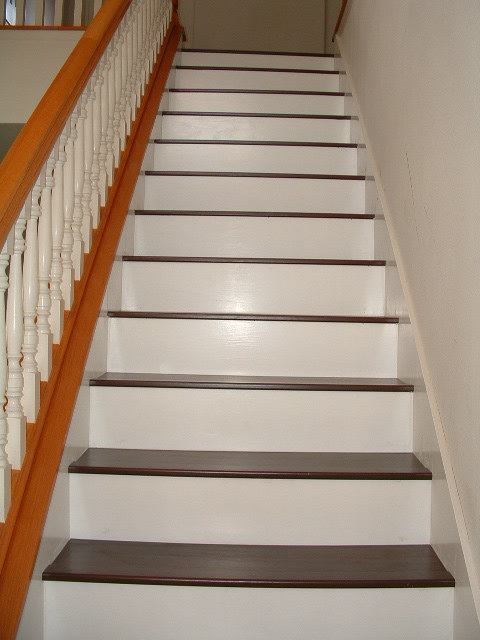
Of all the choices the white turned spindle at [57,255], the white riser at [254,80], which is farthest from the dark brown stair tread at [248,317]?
the white riser at [254,80]

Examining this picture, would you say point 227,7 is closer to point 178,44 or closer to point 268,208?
point 178,44

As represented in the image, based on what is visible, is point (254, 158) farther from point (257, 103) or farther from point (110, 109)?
point (110, 109)

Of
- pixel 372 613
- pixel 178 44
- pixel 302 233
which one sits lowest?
pixel 372 613

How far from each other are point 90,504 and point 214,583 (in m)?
0.42

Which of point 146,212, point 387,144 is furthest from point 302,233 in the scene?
point 146,212

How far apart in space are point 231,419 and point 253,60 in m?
2.69

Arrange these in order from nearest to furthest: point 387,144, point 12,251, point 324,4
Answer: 1. point 12,251
2. point 387,144
3. point 324,4

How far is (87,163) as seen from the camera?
1918 mm

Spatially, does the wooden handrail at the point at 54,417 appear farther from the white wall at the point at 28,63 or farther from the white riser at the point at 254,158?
the white wall at the point at 28,63

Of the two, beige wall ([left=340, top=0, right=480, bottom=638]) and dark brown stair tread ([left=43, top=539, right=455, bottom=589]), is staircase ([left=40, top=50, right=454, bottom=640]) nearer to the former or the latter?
dark brown stair tread ([left=43, top=539, right=455, bottom=589])

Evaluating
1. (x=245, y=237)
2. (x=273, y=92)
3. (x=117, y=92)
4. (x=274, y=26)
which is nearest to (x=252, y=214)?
(x=245, y=237)

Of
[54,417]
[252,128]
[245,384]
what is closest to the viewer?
[54,417]

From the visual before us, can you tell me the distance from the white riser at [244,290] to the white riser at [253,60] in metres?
2.01

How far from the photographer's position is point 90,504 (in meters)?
1.64
